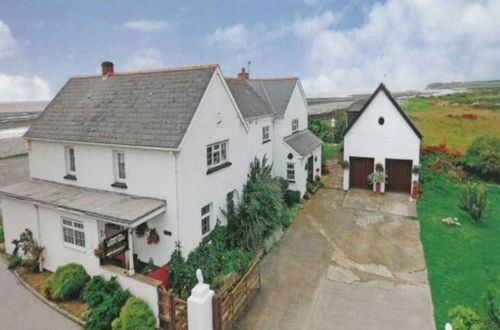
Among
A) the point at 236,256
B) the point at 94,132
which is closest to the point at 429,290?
the point at 236,256

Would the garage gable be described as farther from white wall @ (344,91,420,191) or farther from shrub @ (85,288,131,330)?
shrub @ (85,288,131,330)

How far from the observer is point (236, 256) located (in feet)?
46.1

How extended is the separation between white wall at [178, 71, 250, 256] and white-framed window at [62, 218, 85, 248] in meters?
3.78

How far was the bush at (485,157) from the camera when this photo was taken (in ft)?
87.9

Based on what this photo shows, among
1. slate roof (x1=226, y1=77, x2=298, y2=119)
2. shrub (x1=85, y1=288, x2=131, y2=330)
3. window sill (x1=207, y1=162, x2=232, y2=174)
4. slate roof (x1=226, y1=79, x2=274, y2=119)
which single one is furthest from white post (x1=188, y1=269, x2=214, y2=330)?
slate roof (x1=226, y1=77, x2=298, y2=119)

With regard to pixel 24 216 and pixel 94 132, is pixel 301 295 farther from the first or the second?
pixel 24 216

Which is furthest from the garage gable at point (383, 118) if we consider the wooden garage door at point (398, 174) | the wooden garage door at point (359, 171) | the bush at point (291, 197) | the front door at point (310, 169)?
the bush at point (291, 197)

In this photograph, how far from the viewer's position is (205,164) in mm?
14281

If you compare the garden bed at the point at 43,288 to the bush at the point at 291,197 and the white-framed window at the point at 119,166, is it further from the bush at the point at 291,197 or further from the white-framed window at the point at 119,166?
the bush at the point at 291,197

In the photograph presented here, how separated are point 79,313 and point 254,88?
19.0 m

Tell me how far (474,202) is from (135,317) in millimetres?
19032

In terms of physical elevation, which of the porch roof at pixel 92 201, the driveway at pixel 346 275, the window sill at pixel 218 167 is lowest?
the driveway at pixel 346 275

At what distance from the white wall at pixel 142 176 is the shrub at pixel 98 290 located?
218 cm

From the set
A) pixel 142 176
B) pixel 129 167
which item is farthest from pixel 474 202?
pixel 129 167
